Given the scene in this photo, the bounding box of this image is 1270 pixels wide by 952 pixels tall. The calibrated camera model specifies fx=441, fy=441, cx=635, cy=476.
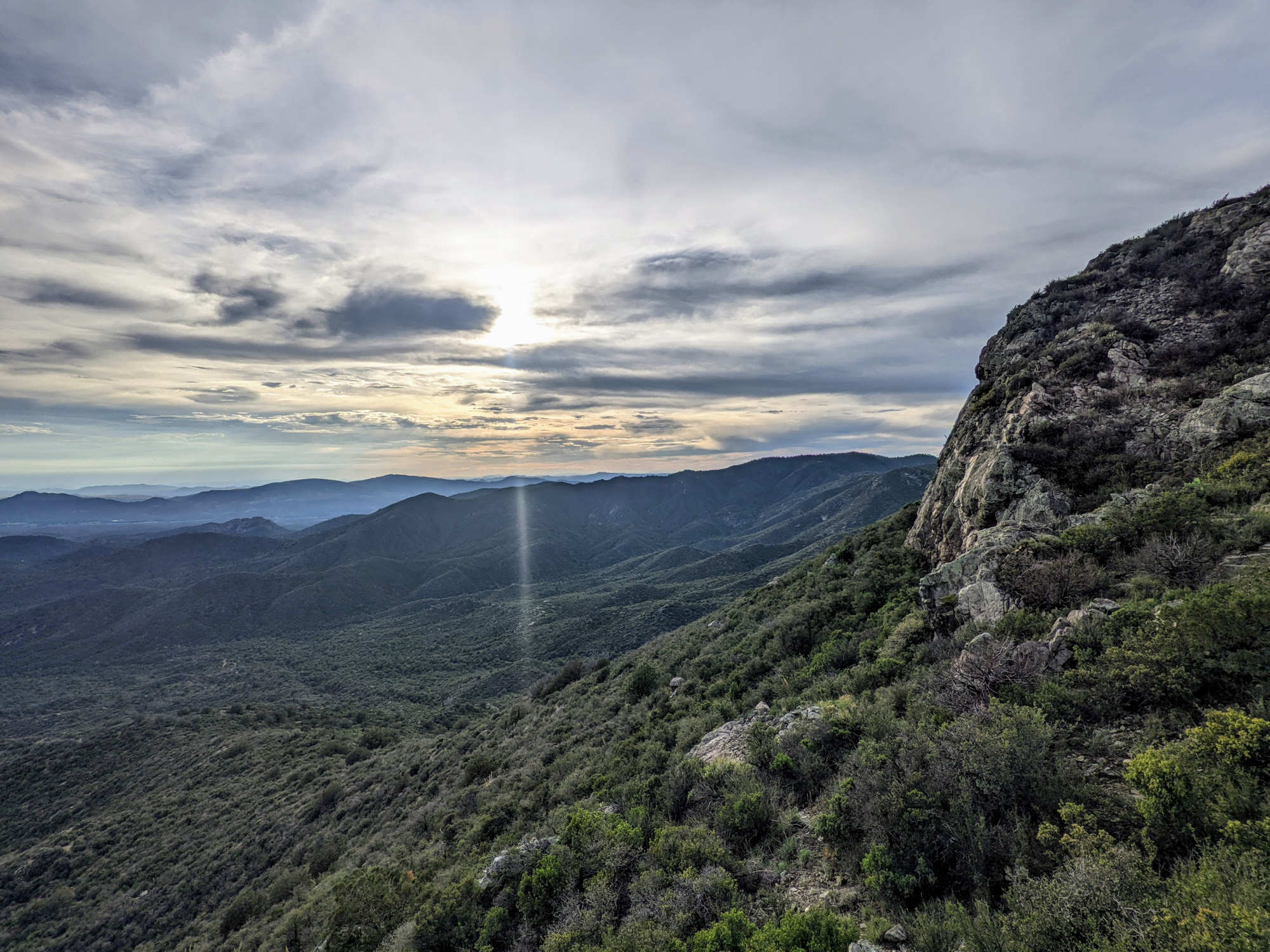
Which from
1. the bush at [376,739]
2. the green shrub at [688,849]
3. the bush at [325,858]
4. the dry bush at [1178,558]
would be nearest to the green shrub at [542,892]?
the green shrub at [688,849]

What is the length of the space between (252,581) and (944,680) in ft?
623

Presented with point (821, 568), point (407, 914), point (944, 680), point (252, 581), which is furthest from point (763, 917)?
point (252, 581)

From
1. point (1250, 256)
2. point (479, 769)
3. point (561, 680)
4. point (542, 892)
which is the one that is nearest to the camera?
point (542, 892)

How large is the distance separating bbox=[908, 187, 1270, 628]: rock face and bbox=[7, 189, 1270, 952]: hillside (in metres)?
0.12

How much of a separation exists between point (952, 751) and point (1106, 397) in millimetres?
17017

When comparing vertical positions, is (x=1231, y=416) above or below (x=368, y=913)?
above

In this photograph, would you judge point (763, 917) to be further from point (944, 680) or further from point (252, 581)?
point (252, 581)

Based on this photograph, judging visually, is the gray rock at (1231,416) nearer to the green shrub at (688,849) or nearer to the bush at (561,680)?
the green shrub at (688,849)

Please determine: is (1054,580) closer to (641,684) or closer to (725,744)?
(725,744)

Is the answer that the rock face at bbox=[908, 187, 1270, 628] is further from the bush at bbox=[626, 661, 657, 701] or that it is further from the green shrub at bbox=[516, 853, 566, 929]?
the bush at bbox=[626, 661, 657, 701]

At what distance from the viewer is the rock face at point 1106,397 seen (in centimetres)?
1240

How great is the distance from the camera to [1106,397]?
15.8 m

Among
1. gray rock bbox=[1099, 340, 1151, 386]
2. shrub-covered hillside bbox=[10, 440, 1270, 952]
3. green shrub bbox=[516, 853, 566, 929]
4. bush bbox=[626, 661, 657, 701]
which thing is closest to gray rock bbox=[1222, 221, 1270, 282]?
gray rock bbox=[1099, 340, 1151, 386]

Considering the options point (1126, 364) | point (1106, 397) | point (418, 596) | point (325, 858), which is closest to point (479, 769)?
point (325, 858)
